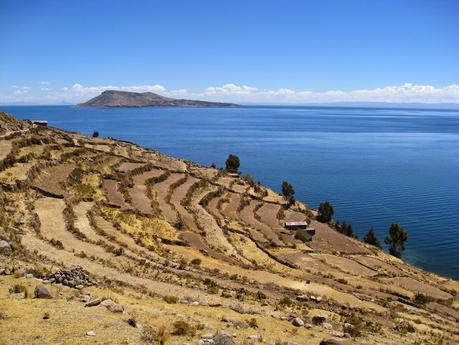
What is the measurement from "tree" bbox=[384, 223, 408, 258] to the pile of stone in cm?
3731

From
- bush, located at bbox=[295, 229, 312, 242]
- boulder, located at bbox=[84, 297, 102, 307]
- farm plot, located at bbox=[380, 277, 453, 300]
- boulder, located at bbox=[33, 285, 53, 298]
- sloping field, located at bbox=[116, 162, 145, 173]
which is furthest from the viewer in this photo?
sloping field, located at bbox=[116, 162, 145, 173]

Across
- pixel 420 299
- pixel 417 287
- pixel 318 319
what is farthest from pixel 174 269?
pixel 417 287

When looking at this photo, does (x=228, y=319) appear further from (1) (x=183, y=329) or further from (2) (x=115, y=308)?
(2) (x=115, y=308)

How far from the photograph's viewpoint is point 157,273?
2245cm

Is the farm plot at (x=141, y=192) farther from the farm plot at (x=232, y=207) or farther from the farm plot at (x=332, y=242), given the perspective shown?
the farm plot at (x=332, y=242)

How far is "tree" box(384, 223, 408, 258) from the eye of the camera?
47625 millimetres

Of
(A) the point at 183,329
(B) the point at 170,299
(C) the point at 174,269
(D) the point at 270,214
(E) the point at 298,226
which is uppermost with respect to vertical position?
(A) the point at 183,329

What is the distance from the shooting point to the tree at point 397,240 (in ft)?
156

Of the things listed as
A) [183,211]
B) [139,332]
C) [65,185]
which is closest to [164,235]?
[183,211]

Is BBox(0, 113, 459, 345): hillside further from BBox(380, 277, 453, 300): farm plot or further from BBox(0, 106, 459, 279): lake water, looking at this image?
BBox(0, 106, 459, 279): lake water

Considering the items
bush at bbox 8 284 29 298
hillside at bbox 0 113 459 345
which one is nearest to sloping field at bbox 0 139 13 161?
hillside at bbox 0 113 459 345

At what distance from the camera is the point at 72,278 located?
17.7 metres

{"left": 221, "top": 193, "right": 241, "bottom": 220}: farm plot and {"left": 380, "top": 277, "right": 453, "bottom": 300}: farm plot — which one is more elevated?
{"left": 221, "top": 193, "right": 241, "bottom": 220}: farm plot

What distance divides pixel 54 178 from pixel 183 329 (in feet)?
100
